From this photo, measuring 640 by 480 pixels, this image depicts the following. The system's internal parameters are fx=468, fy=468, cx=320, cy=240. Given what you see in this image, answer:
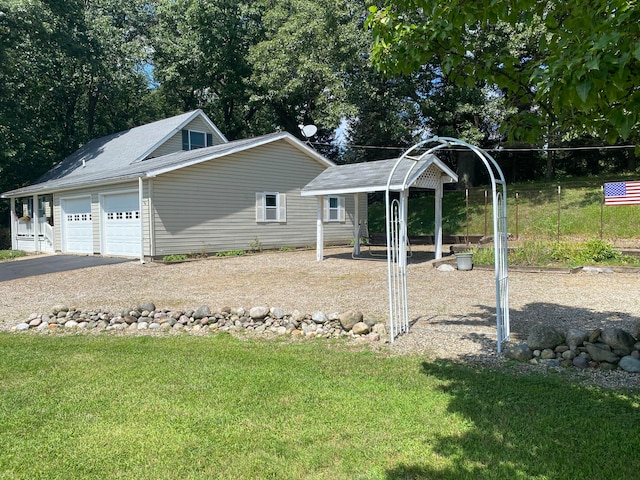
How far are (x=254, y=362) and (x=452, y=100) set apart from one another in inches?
890

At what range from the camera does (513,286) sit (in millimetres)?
9391

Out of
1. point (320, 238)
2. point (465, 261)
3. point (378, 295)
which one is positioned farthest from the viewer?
point (320, 238)

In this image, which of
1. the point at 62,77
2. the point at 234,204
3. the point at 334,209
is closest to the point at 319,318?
the point at 234,204

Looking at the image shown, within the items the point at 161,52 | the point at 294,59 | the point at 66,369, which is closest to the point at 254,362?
the point at 66,369

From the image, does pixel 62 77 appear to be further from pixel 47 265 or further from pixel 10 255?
pixel 47 265

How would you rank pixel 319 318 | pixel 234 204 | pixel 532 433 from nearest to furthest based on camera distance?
pixel 532 433
pixel 319 318
pixel 234 204

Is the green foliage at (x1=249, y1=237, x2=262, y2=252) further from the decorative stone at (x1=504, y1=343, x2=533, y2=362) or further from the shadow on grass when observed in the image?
the shadow on grass

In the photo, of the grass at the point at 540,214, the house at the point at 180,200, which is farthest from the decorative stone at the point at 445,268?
the house at the point at 180,200

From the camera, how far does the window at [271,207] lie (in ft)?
59.6

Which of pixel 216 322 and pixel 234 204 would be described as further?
pixel 234 204

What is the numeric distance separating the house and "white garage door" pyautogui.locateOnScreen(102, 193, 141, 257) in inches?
1.3

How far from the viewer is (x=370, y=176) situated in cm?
1431

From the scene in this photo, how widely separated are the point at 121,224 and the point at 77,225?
334 cm

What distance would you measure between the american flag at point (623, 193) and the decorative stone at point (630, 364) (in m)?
14.1
